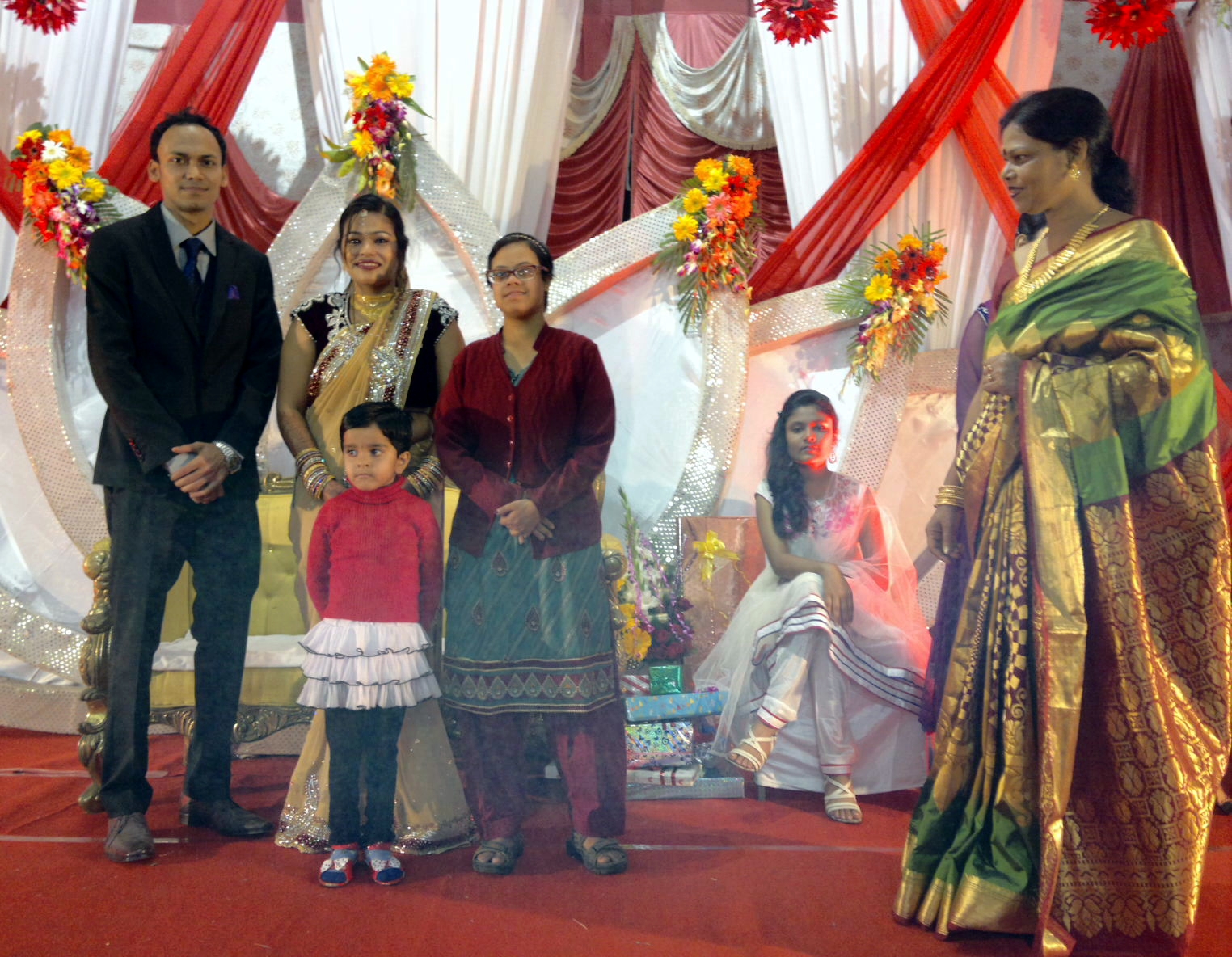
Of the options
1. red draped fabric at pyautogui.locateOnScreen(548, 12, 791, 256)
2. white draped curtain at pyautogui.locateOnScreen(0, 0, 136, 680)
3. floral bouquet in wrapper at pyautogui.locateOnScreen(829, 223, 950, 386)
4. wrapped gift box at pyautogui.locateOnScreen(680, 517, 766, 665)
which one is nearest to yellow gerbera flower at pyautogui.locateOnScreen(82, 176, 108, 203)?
white draped curtain at pyautogui.locateOnScreen(0, 0, 136, 680)

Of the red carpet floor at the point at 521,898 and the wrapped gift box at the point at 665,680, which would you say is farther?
the wrapped gift box at the point at 665,680

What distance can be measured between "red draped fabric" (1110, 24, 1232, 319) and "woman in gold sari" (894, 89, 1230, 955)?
303 centimetres

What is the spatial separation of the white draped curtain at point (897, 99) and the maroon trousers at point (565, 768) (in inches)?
91.6

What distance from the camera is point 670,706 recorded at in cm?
321

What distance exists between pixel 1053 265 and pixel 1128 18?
2341mm

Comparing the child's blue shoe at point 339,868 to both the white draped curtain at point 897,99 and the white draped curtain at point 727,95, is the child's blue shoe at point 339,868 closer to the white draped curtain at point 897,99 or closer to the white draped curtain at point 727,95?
the white draped curtain at point 897,99

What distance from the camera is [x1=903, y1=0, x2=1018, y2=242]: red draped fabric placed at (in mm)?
3955

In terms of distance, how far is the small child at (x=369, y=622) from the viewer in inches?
94.9

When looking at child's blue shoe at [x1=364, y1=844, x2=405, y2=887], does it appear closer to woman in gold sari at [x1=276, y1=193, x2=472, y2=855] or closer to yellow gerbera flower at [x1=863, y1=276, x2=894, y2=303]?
woman in gold sari at [x1=276, y1=193, x2=472, y2=855]

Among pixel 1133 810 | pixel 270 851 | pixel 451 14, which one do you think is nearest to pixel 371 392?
pixel 270 851

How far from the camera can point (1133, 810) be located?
1995 mm

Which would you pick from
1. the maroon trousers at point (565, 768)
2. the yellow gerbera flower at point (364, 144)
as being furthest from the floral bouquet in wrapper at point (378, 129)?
the maroon trousers at point (565, 768)

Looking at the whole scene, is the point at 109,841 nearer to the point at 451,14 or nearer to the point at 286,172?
the point at 451,14

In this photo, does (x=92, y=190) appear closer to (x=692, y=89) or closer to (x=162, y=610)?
(x=162, y=610)
